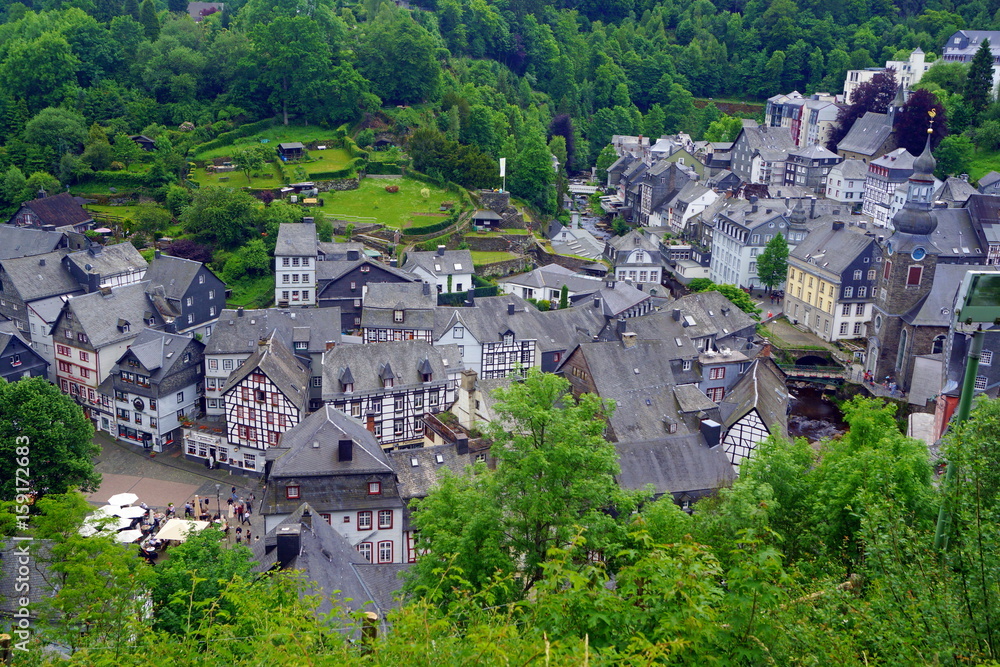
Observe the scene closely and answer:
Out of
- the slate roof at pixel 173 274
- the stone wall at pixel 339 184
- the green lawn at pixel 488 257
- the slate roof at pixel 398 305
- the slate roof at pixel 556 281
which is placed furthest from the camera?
the stone wall at pixel 339 184

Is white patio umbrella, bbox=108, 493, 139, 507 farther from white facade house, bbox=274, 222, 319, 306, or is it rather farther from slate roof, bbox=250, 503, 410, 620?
white facade house, bbox=274, 222, 319, 306

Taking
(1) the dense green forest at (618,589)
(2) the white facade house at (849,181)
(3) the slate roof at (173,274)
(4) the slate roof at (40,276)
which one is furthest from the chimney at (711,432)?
(2) the white facade house at (849,181)

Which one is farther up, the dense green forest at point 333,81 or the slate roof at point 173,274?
the dense green forest at point 333,81

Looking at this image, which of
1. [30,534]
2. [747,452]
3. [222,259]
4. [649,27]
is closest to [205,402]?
[222,259]

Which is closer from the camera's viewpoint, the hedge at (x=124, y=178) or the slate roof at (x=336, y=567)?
the slate roof at (x=336, y=567)

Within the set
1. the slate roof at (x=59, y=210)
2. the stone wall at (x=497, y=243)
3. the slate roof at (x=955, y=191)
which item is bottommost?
the stone wall at (x=497, y=243)

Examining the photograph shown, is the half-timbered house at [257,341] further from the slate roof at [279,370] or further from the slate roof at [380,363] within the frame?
the slate roof at [380,363]

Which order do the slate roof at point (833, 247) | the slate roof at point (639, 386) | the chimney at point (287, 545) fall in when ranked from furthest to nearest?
the slate roof at point (833, 247) → the slate roof at point (639, 386) → the chimney at point (287, 545)

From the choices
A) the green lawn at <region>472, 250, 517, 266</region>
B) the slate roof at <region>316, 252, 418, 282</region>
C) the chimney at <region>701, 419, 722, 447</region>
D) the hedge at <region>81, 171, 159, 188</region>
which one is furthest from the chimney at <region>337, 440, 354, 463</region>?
the hedge at <region>81, 171, 159, 188</region>

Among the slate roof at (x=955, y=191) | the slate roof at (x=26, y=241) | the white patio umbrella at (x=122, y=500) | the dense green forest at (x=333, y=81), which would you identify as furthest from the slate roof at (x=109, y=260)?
the slate roof at (x=955, y=191)

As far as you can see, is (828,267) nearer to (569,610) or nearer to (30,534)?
(30,534)
